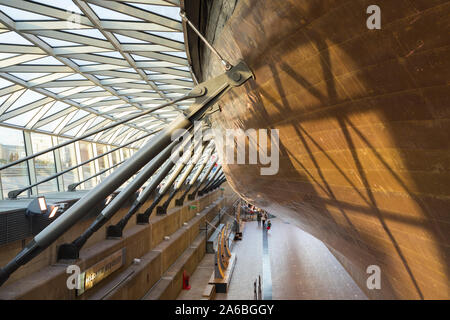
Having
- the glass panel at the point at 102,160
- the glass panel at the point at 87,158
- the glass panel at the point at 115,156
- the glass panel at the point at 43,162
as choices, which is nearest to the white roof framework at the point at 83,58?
the glass panel at the point at 43,162

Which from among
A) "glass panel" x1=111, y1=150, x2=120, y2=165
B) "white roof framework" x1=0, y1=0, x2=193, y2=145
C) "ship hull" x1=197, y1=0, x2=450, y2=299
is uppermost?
"white roof framework" x1=0, y1=0, x2=193, y2=145

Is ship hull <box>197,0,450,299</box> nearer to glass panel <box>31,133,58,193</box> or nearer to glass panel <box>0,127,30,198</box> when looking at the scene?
glass panel <box>0,127,30,198</box>

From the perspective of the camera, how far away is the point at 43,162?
1742 cm

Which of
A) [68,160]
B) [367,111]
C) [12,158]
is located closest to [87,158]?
[68,160]

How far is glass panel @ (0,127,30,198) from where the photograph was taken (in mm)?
13740

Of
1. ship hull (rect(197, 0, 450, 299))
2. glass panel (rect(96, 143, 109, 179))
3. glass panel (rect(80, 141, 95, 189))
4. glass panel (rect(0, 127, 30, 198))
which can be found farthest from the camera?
glass panel (rect(96, 143, 109, 179))

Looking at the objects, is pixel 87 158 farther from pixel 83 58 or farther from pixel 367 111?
pixel 367 111

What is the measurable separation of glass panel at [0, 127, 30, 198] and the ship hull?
14.8 meters

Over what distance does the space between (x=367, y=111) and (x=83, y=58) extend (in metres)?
11.5

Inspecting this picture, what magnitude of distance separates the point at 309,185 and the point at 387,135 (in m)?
1.77

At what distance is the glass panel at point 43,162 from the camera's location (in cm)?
1672

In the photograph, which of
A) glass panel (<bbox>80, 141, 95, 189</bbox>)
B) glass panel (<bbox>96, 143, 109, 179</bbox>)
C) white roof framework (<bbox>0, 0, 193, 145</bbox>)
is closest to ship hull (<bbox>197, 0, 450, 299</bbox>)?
white roof framework (<bbox>0, 0, 193, 145</bbox>)

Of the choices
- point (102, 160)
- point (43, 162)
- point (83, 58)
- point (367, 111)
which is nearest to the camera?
point (367, 111)

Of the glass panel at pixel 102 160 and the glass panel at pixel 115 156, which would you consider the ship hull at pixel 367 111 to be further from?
the glass panel at pixel 115 156
